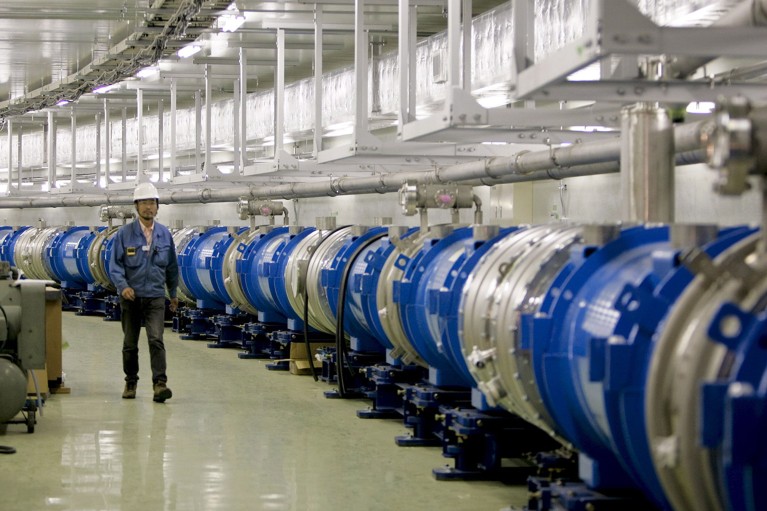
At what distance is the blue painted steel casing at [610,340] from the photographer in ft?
10.9

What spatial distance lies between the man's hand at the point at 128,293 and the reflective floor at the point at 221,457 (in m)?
0.74

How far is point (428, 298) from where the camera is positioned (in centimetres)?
596

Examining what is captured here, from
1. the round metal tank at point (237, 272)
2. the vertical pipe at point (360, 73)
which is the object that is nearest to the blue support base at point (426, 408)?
the vertical pipe at point (360, 73)

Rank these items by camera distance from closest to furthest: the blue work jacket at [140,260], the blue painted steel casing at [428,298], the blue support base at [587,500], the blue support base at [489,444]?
1. the blue support base at [587,500]
2. the blue support base at [489,444]
3. the blue painted steel casing at [428,298]
4. the blue work jacket at [140,260]

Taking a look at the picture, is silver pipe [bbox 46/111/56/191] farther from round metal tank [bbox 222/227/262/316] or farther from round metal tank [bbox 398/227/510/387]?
round metal tank [bbox 398/227/510/387]

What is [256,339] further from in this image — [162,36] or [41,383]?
[41,383]

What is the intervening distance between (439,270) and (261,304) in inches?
184

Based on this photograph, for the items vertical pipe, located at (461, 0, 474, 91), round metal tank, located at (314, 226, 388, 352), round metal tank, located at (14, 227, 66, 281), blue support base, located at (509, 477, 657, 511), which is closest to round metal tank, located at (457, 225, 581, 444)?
blue support base, located at (509, 477, 657, 511)

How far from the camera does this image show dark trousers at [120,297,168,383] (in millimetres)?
8117

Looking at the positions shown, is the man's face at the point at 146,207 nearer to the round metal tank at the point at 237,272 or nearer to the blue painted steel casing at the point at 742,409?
the round metal tank at the point at 237,272

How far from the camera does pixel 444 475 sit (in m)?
5.73

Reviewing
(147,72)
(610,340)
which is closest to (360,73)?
(610,340)

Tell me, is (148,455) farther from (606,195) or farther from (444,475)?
(606,195)

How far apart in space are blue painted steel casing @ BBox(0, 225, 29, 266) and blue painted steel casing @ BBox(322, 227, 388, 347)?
11.5m
